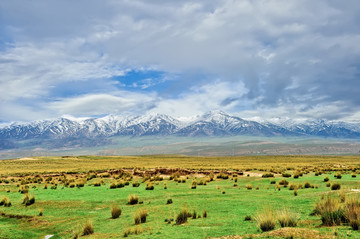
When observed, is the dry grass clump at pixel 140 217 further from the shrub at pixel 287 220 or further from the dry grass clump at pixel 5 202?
the dry grass clump at pixel 5 202

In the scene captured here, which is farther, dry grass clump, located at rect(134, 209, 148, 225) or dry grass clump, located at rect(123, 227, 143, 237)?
dry grass clump, located at rect(134, 209, 148, 225)

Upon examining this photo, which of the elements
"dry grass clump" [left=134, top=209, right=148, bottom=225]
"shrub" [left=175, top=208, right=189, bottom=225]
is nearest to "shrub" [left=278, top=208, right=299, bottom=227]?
"shrub" [left=175, top=208, right=189, bottom=225]

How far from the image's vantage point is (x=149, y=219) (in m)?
15.1

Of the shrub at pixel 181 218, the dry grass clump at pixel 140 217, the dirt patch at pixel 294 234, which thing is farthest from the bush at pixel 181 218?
the dirt patch at pixel 294 234

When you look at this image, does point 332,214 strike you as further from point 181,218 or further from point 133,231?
point 133,231

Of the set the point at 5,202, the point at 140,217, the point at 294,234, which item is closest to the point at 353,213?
the point at 294,234

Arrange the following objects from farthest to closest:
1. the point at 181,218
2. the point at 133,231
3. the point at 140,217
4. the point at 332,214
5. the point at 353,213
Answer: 1. the point at 140,217
2. the point at 181,218
3. the point at 133,231
4. the point at 332,214
5. the point at 353,213

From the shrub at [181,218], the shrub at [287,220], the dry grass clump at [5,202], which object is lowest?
the dry grass clump at [5,202]

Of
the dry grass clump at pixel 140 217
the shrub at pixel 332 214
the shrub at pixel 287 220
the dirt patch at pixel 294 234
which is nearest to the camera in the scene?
the dirt patch at pixel 294 234

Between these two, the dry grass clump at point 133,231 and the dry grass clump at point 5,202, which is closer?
the dry grass clump at point 133,231

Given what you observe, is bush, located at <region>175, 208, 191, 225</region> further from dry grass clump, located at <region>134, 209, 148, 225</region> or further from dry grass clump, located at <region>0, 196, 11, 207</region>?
dry grass clump, located at <region>0, 196, 11, 207</region>

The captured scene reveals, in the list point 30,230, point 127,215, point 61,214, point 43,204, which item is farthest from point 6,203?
point 127,215

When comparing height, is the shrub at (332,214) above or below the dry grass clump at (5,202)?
above

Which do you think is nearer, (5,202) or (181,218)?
(181,218)
